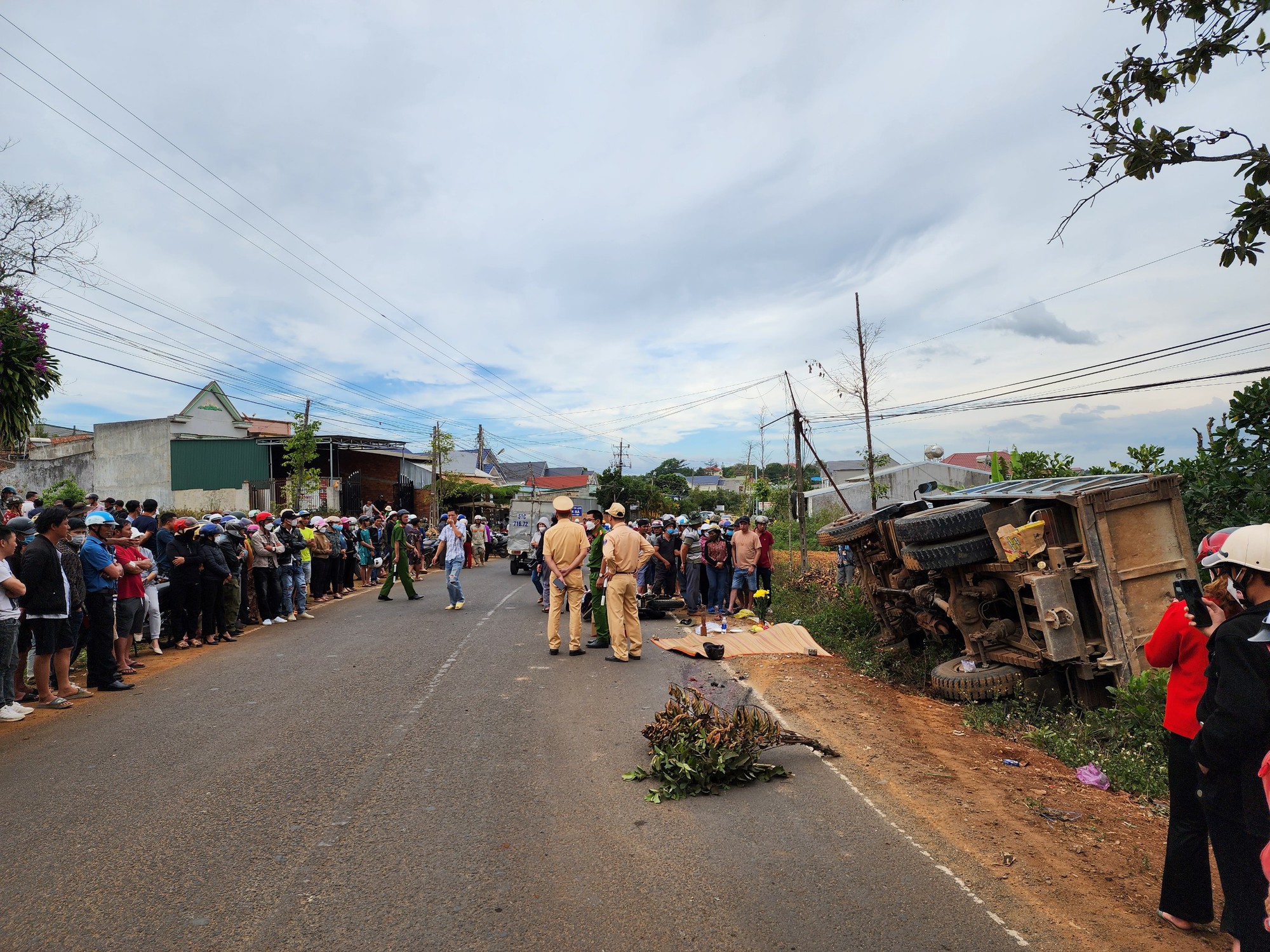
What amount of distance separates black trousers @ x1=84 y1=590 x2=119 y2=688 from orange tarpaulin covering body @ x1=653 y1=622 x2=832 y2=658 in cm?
653

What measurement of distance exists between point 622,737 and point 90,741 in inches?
165

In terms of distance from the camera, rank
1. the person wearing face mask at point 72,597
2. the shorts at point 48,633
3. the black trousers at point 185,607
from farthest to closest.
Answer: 1. the black trousers at point 185,607
2. the person wearing face mask at point 72,597
3. the shorts at point 48,633

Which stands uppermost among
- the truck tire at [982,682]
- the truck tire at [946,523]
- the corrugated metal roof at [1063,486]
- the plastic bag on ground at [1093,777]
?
the corrugated metal roof at [1063,486]

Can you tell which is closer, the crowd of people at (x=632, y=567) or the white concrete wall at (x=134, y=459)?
the crowd of people at (x=632, y=567)

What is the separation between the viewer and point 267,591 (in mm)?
12961

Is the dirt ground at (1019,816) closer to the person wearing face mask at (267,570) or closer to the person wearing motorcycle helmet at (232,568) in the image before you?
the person wearing motorcycle helmet at (232,568)

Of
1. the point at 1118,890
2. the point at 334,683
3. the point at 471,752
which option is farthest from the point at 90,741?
the point at 1118,890

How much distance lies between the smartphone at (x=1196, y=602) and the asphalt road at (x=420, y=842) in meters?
1.59

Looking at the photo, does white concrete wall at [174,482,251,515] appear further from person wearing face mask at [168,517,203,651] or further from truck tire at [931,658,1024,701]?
truck tire at [931,658,1024,701]

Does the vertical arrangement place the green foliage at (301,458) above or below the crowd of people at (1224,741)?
above

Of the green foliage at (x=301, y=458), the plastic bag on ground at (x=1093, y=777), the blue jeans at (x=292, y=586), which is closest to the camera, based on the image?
the plastic bag on ground at (x=1093, y=777)

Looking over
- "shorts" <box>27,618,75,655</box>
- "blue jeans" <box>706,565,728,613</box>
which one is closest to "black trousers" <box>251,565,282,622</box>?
"shorts" <box>27,618,75,655</box>

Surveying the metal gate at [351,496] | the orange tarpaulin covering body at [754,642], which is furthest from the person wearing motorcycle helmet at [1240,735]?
the metal gate at [351,496]

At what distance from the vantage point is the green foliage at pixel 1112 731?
5387 mm
